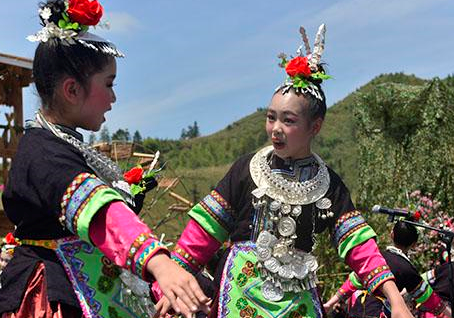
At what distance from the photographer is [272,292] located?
3.06m

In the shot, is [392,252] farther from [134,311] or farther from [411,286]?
[134,311]

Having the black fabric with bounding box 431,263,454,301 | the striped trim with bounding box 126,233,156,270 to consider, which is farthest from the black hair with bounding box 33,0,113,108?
the black fabric with bounding box 431,263,454,301

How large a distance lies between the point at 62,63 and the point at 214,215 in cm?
139

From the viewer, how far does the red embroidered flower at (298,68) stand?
11.0 feet

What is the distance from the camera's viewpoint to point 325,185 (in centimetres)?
326

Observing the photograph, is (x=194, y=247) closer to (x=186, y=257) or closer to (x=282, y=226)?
(x=186, y=257)

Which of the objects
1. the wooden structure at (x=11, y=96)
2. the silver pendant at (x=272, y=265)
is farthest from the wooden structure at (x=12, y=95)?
the silver pendant at (x=272, y=265)

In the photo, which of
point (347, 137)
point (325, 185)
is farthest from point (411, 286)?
point (347, 137)

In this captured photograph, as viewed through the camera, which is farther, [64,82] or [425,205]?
[425,205]

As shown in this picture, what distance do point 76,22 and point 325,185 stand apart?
1590 millimetres

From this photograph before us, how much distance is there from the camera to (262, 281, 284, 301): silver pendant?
3.04 meters

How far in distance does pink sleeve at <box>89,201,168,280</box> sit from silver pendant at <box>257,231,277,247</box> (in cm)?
146

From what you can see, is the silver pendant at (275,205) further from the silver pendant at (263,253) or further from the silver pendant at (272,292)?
the silver pendant at (272,292)

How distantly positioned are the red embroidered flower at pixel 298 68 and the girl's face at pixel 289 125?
0.12m
